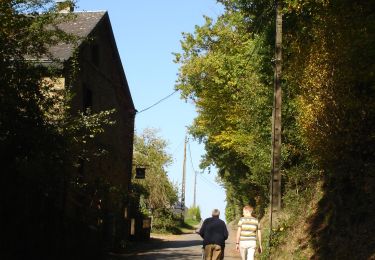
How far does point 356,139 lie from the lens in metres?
13.9

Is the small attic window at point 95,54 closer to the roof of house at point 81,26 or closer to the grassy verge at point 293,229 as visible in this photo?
the roof of house at point 81,26

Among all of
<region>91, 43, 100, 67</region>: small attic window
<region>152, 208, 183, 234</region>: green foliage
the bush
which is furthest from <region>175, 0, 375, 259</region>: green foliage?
the bush

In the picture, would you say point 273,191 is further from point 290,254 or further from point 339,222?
point 339,222

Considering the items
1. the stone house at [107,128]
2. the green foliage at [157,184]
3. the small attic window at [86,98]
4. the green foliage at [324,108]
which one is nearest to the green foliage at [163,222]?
the green foliage at [157,184]

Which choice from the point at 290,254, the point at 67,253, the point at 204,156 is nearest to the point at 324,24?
the point at 290,254

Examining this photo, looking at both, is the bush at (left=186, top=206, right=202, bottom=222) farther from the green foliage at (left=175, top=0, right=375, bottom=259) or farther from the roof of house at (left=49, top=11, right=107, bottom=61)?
the roof of house at (left=49, top=11, right=107, bottom=61)

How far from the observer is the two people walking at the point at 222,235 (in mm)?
12172

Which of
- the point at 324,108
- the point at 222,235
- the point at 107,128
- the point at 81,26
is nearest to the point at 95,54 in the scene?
the point at 81,26

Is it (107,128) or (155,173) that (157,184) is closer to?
(155,173)

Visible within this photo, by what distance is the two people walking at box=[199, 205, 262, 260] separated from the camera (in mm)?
12172

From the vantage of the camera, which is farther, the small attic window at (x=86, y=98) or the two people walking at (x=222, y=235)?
the small attic window at (x=86, y=98)

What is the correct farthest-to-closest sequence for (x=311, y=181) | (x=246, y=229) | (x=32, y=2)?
(x=311, y=181) < (x=32, y=2) < (x=246, y=229)

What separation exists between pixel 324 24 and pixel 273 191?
507 cm

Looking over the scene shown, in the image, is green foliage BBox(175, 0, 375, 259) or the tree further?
the tree
